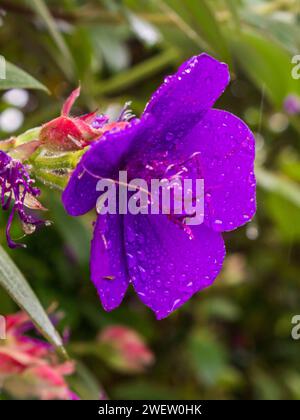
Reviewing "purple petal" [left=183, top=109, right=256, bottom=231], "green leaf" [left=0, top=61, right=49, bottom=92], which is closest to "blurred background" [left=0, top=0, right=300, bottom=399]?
"green leaf" [left=0, top=61, right=49, bottom=92]

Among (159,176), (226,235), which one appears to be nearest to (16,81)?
(159,176)

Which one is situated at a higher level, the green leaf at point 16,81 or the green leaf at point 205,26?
the green leaf at point 205,26

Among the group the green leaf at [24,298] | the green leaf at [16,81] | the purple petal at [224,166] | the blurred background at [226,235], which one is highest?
the blurred background at [226,235]

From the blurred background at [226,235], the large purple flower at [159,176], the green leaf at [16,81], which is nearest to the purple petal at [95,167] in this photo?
the large purple flower at [159,176]

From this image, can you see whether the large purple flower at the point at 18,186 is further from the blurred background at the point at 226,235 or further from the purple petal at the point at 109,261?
the blurred background at the point at 226,235

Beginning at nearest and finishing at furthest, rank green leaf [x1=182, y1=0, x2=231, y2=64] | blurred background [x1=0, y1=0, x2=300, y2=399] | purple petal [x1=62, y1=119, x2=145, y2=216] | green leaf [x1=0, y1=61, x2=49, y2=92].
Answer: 1. purple petal [x1=62, y1=119, x2=145, y2=216]
2. green leaf [x1=0, y1=61, x2=49, y2=92]
3. green leaf [x1=182, y1=0, x2=231, y2=64]
4. blurred background [x1=0, y1=0, x2=300, y2=399]

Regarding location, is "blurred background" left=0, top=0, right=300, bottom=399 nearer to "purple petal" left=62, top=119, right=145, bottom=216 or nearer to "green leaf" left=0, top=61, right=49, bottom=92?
"green leaf" left=0, top=61, right=49, bottom=92
